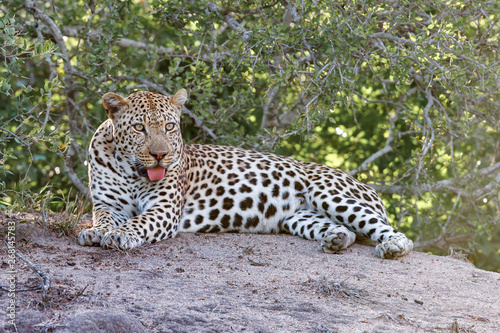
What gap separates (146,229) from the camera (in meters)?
5.59

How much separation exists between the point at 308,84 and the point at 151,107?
187cm

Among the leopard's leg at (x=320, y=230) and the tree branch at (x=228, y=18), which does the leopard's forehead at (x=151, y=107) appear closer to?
the tree branch at (x=228, y=18)

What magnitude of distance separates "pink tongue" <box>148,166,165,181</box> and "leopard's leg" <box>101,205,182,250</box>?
0.95 feet

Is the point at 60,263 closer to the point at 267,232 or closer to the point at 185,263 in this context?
the point at 185,263

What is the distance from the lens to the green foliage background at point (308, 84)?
6.20 metres

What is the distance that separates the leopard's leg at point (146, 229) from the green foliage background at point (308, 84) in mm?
865

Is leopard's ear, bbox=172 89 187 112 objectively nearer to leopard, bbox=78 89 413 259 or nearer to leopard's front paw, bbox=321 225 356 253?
leopard, bbox=78 89 413 259

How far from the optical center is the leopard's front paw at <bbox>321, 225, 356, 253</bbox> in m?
5.78

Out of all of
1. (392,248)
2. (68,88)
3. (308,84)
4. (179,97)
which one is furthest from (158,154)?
(68,88)

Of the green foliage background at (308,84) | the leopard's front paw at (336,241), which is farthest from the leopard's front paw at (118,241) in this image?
the leopard's front paw at (336,241)

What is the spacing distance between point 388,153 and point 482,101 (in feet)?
6.19

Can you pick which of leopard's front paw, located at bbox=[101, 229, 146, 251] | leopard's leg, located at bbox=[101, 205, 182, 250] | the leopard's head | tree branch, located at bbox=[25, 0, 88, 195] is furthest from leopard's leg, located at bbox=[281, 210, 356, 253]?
tree branch, located at bbox=[25, 0, 88, 195]

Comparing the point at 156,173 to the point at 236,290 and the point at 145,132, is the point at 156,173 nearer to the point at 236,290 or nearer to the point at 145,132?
the point at 145,132

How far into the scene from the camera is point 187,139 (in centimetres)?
825
